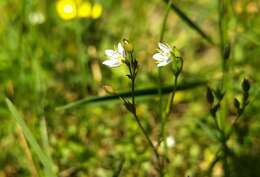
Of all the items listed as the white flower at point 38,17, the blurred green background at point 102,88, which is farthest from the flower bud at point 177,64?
the white flower at point 38,17

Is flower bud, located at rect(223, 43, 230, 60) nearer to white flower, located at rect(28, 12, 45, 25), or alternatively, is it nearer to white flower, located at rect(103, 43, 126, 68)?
white flower, located at rect(103, 43, 126, 68)

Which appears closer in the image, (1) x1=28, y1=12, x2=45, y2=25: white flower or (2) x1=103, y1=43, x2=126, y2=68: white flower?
(2) x1=103, y1=43, x2=126, y2=68: white flower

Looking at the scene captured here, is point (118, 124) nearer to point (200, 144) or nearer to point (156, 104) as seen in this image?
point (156, 104)

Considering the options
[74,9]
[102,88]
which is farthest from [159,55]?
[74,9]

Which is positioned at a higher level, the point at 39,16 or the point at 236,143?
the point at 39,16

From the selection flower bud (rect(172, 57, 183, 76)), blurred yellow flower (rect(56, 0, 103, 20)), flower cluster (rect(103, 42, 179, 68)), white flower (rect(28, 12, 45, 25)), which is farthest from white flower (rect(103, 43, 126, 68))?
white flower (rect(28, 12, 45, 25))

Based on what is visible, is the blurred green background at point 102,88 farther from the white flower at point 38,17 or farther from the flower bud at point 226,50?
the flower bud at point 226,50

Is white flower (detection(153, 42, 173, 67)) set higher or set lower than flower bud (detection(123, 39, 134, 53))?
lower

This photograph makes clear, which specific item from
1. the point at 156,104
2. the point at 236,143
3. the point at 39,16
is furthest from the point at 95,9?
the point at 236,143
